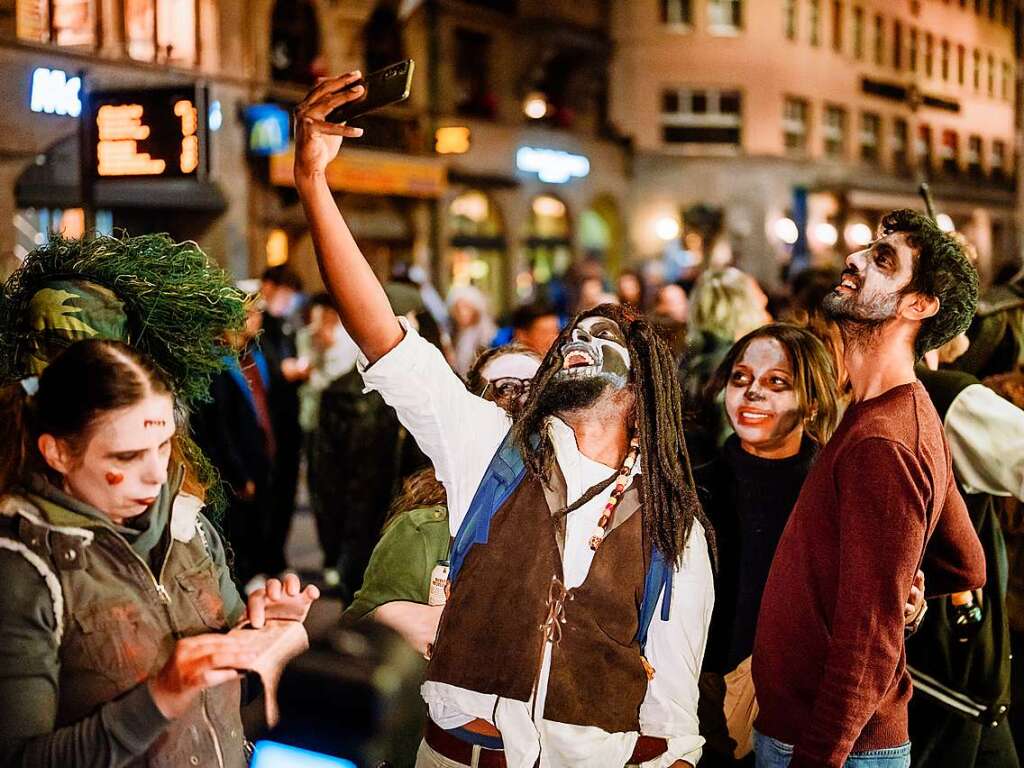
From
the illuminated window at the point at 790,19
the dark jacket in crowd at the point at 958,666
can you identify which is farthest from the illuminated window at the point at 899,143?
the dark jacket in crowd at the point at 958,666

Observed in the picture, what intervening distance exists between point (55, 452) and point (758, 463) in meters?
2.25

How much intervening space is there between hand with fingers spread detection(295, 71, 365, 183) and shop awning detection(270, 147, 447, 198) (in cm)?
1656

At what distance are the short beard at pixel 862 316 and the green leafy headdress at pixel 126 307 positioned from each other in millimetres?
1505

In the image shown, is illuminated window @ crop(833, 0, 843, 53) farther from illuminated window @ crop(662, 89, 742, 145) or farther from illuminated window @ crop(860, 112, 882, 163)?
illuminated window @ crop(662, 89, 742, 145)

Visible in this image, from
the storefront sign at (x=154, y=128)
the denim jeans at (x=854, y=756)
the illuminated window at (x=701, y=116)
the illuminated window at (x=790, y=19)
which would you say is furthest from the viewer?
the illuminated window at (x=790, y=19)

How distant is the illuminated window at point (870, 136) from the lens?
3692cm

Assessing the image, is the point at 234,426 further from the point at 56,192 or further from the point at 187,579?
the point at 56,192

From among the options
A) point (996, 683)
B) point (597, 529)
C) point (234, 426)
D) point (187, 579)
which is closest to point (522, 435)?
point (597, 529)

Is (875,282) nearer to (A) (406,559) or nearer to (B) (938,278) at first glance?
(B) (938,278)

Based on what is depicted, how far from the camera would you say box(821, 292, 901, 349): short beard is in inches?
118

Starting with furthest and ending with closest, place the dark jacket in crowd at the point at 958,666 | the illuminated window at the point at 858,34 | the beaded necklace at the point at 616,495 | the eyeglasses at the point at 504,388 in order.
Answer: the illuminated window at the point at 858,34, the dark jacket in crowd at the point at 958,666, the eyeglasses at the point at 504,388, the beaded necklace at the point at 616,495

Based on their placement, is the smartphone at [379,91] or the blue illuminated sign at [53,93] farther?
the blue illuminated sign at [53,93]

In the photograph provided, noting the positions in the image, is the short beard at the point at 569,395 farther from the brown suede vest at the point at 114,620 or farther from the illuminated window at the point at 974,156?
the illuminated window at the point at 974,156

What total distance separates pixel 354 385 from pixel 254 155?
12.2 meters
